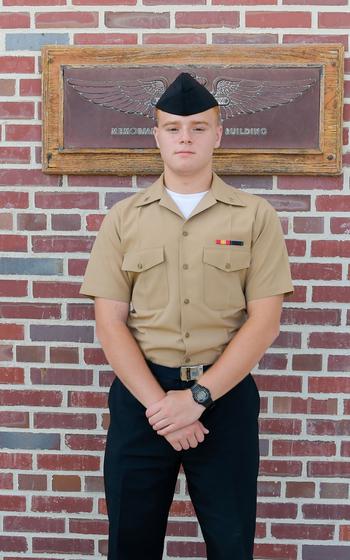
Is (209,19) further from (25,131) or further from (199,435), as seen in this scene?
(199,435)

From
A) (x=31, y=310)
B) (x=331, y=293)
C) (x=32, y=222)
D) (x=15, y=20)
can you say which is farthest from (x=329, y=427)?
(x=15, y=20)

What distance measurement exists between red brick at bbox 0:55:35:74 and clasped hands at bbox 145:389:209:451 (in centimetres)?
147

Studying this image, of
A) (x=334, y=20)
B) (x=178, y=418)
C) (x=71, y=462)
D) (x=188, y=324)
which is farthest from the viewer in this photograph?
(x=71, y=462)

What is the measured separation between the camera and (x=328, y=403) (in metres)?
2.92

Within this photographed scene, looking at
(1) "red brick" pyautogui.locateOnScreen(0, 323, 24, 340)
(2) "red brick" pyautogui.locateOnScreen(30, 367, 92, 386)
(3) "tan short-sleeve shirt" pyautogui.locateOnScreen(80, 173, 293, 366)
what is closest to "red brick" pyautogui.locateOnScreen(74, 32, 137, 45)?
(3) "tan short-sleeve shirt" pyautogui.locateOnScreen(80, 173, 293, 366)

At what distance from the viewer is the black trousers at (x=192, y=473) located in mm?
2262

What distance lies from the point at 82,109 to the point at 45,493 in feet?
5.17

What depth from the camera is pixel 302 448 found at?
9.64 ft

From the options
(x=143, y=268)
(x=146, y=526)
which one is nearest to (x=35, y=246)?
(x=143, y=268)

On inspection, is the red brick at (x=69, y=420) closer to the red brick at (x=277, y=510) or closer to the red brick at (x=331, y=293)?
the red brick at (x=277, y=510)

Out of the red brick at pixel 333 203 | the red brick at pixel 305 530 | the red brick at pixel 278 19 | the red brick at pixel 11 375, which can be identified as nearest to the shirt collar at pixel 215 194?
the red brick at pixel 333 203

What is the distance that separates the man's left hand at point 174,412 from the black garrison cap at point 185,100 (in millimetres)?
870

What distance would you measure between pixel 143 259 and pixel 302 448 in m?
1.16

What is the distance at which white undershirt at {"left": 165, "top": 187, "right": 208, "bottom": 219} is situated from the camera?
92.1 inches
